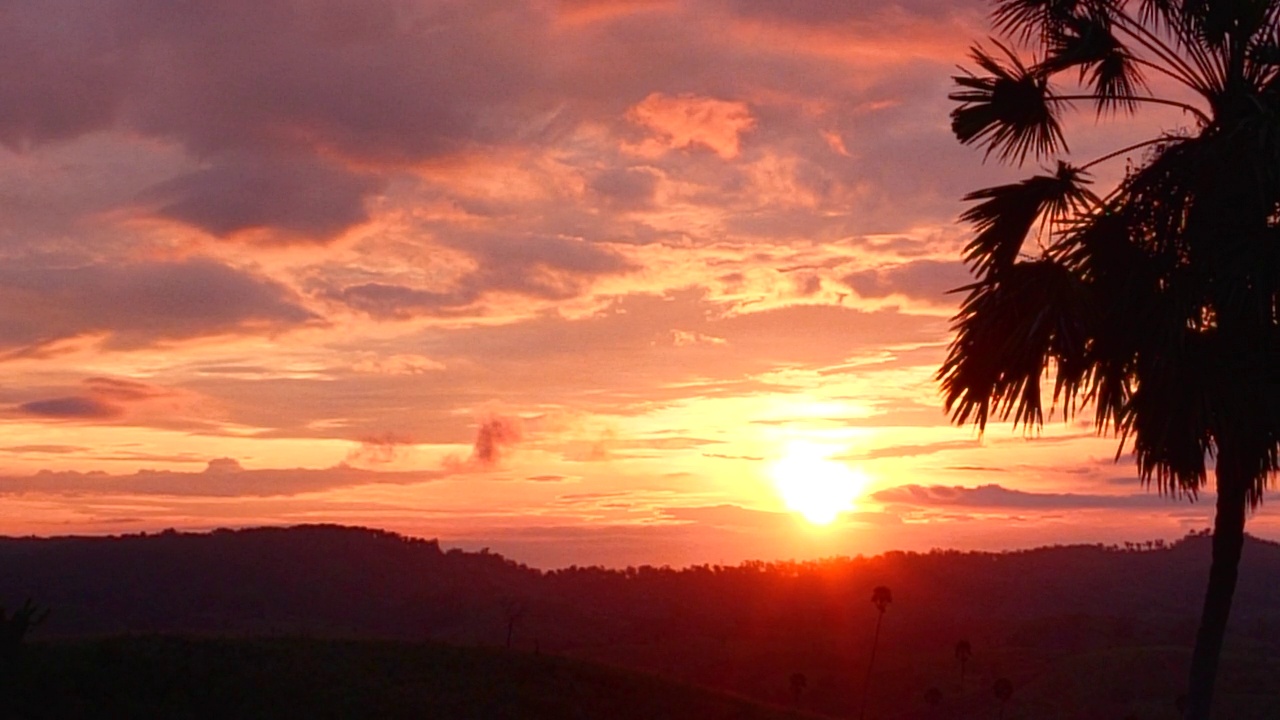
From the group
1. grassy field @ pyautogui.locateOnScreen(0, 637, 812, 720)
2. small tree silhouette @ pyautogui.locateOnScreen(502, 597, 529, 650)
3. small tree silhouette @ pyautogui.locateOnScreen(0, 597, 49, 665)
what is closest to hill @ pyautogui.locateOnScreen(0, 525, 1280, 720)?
small tree silhouette @ pyautogui.locateOnScreen(502, 597, 529, 650)

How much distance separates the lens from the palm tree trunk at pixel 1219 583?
16172 mm

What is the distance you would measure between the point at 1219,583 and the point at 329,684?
22086 millimetres

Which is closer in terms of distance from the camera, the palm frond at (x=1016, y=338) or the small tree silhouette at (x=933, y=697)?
the palm frond at (x=1016, y=338)

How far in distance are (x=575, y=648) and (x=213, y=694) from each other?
14106 cm

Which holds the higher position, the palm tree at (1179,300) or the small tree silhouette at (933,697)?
the palm tree at (1179,300)

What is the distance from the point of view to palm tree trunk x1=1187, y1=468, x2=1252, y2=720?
53.1 ft

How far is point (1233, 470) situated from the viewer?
53.3 feet

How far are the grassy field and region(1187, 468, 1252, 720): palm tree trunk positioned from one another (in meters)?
16.2

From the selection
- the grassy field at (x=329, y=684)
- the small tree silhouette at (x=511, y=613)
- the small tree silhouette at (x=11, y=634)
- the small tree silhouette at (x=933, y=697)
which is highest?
the small tree silhouette at (x=11, y=634)

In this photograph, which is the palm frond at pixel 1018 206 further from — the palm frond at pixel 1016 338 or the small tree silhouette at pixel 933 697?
the small tree silhouette at pixel 933 697

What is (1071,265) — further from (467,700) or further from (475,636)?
(475,636)

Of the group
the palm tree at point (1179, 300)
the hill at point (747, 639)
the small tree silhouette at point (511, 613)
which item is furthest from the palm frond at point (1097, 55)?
the hill at point (747, 639)

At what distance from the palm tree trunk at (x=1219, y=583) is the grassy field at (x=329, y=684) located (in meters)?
16.2

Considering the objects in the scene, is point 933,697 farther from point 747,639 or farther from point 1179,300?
point 1179,300
